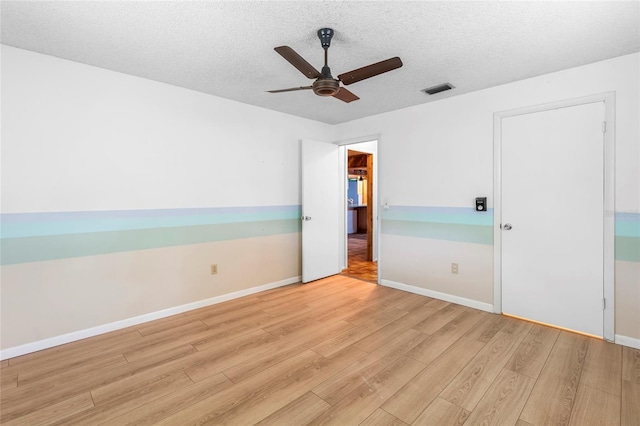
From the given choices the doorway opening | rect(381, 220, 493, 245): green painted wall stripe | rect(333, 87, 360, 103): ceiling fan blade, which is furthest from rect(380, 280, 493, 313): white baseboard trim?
rect(333, 87, 360, 103): ceiling fan blade

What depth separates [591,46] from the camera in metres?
2.42

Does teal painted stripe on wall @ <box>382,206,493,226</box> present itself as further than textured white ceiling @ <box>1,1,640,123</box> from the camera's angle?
Yes

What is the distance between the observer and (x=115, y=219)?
116 inches

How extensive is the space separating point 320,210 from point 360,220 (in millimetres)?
6016

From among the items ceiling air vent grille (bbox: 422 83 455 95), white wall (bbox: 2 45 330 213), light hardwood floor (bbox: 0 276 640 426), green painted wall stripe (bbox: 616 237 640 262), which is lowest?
light hardwood floor (bbox: 0 276 640 426)

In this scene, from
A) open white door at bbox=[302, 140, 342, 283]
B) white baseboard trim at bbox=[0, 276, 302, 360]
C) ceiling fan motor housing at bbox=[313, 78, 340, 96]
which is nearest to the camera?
ceiling fan motor housing at bbox=[313, 78, 340, 96]

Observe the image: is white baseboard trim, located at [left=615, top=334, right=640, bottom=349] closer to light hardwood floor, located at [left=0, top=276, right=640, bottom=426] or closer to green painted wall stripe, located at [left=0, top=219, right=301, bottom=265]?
light hardwood floor, located at [left=0, top=276, right=640, bottom=426]

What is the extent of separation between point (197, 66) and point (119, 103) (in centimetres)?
90

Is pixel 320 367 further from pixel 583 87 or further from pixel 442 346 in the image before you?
pixel 583 87

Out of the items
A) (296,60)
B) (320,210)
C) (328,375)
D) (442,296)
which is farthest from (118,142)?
(442,296)

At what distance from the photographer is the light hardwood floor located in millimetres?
1794

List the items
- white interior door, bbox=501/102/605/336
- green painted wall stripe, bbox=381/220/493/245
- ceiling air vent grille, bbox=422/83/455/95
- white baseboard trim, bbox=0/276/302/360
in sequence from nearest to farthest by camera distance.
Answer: white baseboard trim, bbox=0/276/302/360 → white interior door, bbox=501/102/605/336 → ceiling air vent grille, bbox=422/83/455/95 → green painted wall stripe, bbox=381/220/493/245

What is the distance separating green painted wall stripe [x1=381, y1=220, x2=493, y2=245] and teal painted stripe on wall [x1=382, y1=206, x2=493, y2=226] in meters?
0.05

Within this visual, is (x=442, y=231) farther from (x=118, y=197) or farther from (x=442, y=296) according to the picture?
(x=118, y=197)
